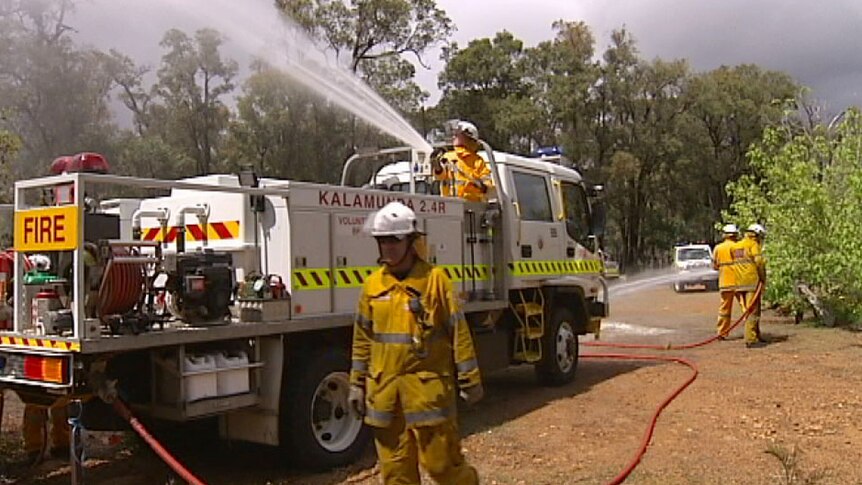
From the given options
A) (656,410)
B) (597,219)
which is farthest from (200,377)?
(597,219)

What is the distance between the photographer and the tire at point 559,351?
33.6ft

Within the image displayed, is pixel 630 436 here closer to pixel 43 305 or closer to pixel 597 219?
pixel 597 219

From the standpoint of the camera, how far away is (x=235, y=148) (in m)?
31.4

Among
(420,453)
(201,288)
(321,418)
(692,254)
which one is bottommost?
(321,418)

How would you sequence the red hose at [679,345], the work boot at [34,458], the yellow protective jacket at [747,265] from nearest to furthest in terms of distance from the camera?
the work boot at [34,458]
the red hose at [679,345]
the yellow protective jacket at [747,265]

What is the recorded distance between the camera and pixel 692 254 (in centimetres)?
3191

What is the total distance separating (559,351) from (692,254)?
23.0m

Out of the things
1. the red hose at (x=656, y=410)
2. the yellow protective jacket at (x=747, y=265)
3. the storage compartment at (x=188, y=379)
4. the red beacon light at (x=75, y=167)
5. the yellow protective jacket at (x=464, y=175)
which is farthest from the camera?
the yellow protective jacket at (x=747, y=265)

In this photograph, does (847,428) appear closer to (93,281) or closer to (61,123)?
(93,281)

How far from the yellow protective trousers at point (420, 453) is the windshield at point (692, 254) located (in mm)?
28207

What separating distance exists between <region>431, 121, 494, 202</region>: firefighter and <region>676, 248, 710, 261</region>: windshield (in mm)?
23846

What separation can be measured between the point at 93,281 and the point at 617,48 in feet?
138

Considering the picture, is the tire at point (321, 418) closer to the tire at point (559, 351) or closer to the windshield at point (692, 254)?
the tire at point (559, 351)

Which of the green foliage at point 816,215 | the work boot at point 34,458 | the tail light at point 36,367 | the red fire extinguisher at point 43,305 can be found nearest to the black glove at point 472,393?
the tail light at point 36,367
